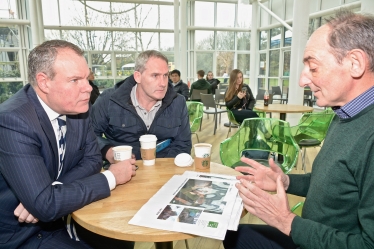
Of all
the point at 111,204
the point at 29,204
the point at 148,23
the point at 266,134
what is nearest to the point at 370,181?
the point at 111,204

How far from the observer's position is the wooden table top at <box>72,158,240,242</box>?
2.84ft

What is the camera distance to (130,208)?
1048mm

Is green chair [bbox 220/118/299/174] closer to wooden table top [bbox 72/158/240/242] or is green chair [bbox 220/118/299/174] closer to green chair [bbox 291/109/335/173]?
wooden table top [bbox 72/158/240/242]

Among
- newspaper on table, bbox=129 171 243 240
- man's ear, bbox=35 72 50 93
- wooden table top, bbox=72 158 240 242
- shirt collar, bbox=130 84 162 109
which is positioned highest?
man's ear, bbox=35 72 50 93

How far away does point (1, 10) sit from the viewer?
9.26m

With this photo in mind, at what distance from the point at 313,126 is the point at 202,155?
2.60 metres

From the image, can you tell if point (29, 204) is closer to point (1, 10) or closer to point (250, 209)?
point (250, 209)

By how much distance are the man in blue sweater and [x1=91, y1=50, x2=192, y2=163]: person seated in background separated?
1137mm

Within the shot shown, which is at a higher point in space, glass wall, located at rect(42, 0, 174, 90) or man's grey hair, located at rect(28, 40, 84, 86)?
glass wall, located at rect(42, 0, 174, 90)

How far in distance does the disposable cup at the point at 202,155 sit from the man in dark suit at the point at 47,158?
38cm

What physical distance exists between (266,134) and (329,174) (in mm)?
1413

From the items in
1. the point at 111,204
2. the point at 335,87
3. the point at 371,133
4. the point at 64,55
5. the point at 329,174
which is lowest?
the point at 111,204

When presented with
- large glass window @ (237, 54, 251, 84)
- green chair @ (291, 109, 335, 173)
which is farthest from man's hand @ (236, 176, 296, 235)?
large glass window @ (237, 54, 251, 84)

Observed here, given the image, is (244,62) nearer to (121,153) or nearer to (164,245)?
(121,153)
